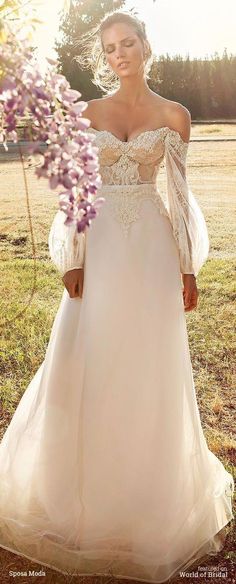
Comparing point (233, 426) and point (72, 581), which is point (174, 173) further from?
point (233, 426)

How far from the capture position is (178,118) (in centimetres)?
287

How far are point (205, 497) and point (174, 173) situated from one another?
1.37 metres

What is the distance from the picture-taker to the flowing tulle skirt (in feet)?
9.48

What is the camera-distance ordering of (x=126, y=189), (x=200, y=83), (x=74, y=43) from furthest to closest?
(x=200, y=83), (x=74, y=43), (x=126, y=189)

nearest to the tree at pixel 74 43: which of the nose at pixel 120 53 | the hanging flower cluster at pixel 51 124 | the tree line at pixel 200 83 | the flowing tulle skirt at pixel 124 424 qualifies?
the tree line at pixel 200 83

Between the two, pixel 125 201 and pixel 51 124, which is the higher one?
pixel 51 124

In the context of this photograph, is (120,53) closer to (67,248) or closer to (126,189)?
(126,189)

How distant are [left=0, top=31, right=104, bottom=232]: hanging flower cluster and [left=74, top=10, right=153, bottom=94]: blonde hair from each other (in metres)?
1.45

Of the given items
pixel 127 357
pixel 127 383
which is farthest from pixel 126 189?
pixel 127 383

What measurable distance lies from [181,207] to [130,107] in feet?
1.52

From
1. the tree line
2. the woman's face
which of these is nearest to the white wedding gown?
the woman's face

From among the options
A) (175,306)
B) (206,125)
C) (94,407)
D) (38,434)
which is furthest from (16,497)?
(206,125)

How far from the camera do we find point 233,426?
172 inches

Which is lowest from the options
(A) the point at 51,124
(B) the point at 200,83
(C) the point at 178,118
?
(B) the point at 200,83
